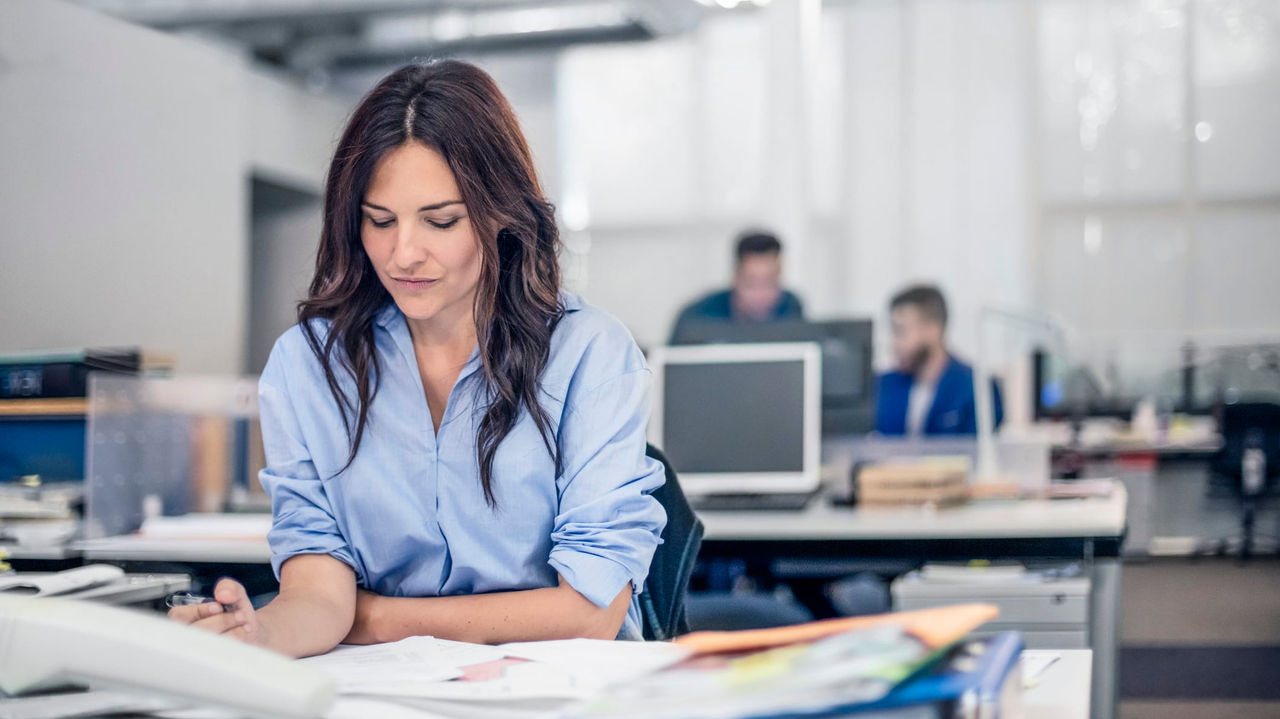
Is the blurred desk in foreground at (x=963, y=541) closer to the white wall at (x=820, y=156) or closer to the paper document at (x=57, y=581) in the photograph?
the paper document at (x=57, y=581)

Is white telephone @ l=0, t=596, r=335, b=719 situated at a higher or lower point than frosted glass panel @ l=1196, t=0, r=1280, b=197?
lower

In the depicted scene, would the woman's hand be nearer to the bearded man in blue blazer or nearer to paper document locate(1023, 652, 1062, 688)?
paper document locate(1023, 652, 1062, 688)

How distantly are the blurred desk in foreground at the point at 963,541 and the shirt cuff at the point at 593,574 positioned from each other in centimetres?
121

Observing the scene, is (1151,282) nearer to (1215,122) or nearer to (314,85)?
(1215,122)

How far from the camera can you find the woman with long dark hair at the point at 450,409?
1316 mm

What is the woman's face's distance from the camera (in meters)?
1.33

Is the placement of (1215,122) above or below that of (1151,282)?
above

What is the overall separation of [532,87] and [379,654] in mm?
7900

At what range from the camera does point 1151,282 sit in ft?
25.1

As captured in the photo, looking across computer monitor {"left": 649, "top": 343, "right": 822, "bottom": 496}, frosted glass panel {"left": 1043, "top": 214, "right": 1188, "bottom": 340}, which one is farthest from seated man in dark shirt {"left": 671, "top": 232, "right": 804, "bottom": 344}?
frosted glass panel {"left": 1043, "top": 214, "right": 1188, "bottom": 340}

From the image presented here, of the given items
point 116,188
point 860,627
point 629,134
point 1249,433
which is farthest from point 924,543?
point 629,134

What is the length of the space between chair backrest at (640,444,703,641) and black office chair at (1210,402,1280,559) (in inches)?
235

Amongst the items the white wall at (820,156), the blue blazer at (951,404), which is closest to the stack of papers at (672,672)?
the blue blazer at (951,404)

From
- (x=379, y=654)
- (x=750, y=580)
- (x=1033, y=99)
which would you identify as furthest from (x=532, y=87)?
(x=379, y=654)
